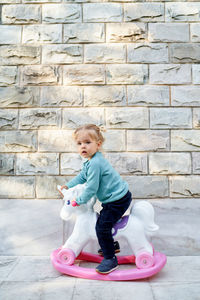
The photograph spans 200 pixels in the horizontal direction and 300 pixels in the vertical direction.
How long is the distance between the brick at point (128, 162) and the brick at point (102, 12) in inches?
60.7

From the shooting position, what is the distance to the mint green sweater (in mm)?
2078

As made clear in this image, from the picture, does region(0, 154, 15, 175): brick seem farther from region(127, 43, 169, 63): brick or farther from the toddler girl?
region(127, 43, 169, 63): brick

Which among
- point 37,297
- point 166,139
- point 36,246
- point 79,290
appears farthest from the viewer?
point 166,139

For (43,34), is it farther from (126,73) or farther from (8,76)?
(126,73)

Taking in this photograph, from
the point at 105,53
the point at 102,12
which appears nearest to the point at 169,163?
the point at 105,53

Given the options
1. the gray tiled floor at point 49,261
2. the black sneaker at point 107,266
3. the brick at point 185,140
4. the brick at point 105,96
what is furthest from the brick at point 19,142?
the brick at point 185,140

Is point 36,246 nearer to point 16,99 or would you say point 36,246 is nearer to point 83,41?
point 16,99

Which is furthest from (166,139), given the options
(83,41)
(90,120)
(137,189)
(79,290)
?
(79,290)

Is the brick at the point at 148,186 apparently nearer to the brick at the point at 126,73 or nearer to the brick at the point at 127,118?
Answer: the brick at the point at 127,118

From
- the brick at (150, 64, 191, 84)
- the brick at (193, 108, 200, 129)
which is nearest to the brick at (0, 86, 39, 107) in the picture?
the brick at (150, 64, 191, 84)

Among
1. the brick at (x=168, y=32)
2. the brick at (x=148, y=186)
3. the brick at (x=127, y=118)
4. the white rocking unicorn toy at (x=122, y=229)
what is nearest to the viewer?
the white rocking unicorn toy at (x=122, y=229)

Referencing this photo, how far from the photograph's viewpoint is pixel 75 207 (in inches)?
86.5

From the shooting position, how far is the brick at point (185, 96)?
2863 mm

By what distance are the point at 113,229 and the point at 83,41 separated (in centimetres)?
207
